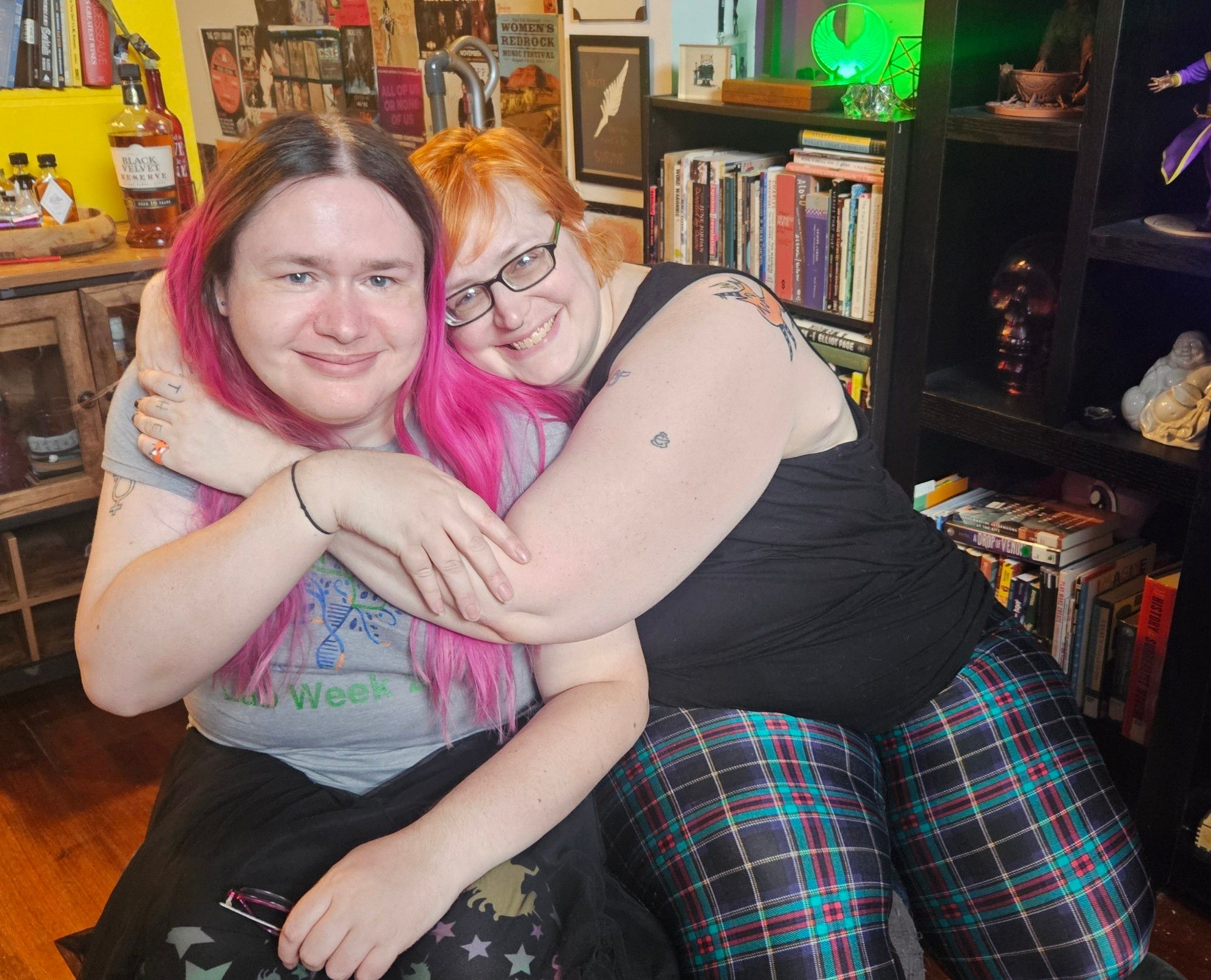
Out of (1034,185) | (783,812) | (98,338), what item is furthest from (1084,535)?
(98,338)

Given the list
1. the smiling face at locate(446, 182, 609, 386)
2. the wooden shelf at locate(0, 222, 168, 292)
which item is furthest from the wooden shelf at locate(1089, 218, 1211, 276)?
the wooden shelf at locate(0, 222, 168, 292)

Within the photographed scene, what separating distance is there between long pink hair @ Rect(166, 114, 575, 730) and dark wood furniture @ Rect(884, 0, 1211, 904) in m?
0.99

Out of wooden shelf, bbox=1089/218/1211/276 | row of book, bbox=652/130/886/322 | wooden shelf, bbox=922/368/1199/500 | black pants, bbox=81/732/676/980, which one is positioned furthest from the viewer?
row of book, bbox=652/130/886/322

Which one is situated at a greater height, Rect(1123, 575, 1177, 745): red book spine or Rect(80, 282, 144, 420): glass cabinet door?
Rect(80, 282, 144, 420): glass cabinet door

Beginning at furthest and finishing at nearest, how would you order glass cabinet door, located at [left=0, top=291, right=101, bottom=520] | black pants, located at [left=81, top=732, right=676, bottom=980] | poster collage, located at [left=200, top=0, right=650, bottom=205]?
poster collage, located at [left=200, top=0, right=650, bottom=205], glass cabinet door, located at [left=0, top=291, right=101, bottom=520], black pants, located at [left=81, top=732, right=676, bottom=980]

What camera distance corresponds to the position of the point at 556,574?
43.1 inches

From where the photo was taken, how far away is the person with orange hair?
113 centimetres

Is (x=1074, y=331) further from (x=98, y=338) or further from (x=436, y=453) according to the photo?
(x=98, y=338)

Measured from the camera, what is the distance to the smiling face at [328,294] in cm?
108

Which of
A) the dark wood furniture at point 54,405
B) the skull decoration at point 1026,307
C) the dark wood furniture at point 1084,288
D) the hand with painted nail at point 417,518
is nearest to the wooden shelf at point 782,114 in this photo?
the dark wood furniture at point 1084,288

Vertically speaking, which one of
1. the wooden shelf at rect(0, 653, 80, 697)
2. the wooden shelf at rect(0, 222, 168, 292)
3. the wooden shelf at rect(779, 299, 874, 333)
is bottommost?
the wooden shelf at rect(0, 653, 80, 697)

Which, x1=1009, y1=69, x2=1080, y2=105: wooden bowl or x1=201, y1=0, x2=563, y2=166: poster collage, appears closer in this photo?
x1=1009, y1=69, x2=1080, y2=105: wooden bowl

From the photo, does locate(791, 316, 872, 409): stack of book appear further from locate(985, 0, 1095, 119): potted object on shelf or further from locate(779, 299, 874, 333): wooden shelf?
locate(985, 0, 1095, 119): potted object on shelf

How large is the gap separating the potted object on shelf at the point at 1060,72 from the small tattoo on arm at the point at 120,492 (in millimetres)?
1469
